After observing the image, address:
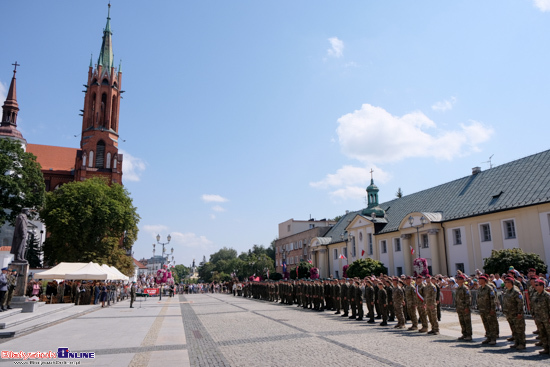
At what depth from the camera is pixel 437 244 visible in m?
34.6

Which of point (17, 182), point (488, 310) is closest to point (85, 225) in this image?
point (17, 182)

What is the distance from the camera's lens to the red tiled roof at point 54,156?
232 ft

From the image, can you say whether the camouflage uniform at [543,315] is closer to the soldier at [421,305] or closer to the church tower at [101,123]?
the soldier at [421,305]

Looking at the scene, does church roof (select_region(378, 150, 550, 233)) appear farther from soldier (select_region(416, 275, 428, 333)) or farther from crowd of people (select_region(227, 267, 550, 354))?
soldier (select_region(416, 275, 428, 333))

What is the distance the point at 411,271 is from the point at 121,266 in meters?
31.1

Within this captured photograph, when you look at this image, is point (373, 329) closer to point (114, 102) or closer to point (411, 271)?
point (411, 271)

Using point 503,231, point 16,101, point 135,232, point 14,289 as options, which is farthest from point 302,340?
point 16,101

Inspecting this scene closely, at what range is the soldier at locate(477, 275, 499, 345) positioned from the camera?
1076 cm

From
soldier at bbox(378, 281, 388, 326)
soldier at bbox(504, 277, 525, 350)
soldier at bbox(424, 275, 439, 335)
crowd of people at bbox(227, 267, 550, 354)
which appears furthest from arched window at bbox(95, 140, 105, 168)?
soldier at bbox(504, 277, 525, 350)

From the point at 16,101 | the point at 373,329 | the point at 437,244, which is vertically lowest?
the point at 373,329

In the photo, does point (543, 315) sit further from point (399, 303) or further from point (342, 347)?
point (399, 303)

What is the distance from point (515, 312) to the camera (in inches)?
400

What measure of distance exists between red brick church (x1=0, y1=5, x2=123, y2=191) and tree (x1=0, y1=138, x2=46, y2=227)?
804 inches

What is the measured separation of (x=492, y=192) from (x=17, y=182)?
42234 mm
